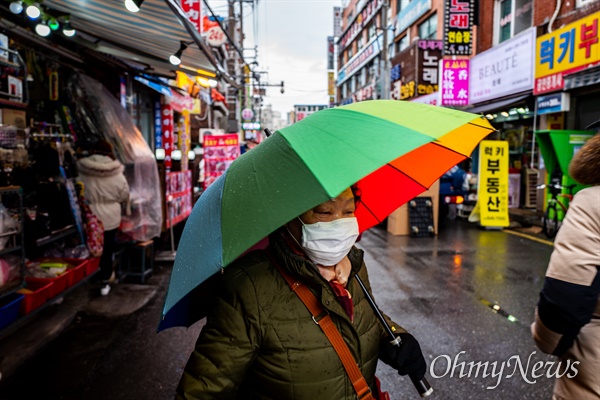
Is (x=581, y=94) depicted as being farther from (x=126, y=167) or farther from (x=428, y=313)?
(x=126, y=167)

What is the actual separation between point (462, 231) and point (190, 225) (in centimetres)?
1049

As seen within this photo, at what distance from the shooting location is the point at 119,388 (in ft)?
12.1

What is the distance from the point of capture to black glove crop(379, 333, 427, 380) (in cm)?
189

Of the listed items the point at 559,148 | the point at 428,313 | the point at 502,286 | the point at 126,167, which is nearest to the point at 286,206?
the point at 428,313

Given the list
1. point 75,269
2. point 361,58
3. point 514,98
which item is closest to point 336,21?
point 361,58

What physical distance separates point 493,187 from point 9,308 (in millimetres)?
11033

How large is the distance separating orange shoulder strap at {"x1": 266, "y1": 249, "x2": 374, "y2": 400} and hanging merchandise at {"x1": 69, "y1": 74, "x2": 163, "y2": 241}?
5.84 m

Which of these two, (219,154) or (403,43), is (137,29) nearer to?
(219,154)

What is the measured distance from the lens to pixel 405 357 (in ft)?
6.19

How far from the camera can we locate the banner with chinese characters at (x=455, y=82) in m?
16.2

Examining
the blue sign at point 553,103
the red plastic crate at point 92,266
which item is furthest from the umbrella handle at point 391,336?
the blue sign at point 553,103

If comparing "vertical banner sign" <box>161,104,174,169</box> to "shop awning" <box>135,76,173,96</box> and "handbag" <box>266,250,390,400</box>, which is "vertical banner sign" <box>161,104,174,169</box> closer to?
"shop awning" <box>135,76,173,96</box>

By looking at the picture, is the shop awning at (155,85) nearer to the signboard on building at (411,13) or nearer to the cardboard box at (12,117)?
the cardboard box at (12,117)

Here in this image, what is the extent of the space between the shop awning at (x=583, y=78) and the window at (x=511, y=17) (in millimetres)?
5048
